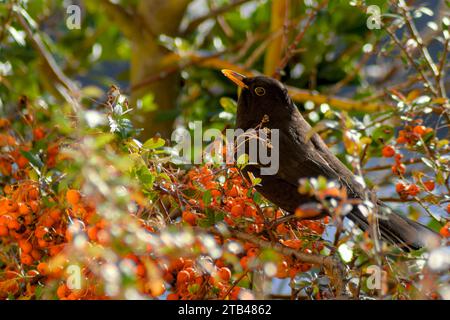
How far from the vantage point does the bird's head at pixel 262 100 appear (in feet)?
8.79

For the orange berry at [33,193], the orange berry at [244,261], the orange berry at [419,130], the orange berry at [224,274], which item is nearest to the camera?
the orange berry at [224,274]

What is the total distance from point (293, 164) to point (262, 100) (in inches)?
15.1

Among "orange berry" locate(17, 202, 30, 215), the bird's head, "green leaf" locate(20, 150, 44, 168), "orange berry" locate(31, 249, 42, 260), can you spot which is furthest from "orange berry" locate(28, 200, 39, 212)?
the bird's head

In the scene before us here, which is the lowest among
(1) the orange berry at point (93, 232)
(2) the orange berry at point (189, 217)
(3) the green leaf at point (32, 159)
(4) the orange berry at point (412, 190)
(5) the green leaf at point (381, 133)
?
(1) the orange berry at point (93, 232)

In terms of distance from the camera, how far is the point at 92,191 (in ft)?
4.20

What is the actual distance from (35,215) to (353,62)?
2.73 metres

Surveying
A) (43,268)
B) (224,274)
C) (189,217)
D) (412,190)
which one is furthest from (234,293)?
(412,190)

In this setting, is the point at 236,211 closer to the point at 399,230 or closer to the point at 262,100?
the point at 399,230

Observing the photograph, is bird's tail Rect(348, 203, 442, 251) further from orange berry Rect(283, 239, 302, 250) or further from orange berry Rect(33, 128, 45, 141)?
orange berry Rect(33, 128, 45, 141)

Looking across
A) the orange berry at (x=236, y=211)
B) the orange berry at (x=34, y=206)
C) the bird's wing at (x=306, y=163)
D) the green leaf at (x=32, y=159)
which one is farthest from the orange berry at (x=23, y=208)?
the bird's wing at (x=306, y=163)

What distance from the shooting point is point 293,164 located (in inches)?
95.1

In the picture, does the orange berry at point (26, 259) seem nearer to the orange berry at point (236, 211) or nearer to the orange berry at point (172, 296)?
the orange berry at point (172, 296)

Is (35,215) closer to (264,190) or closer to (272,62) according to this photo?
(264,190)
